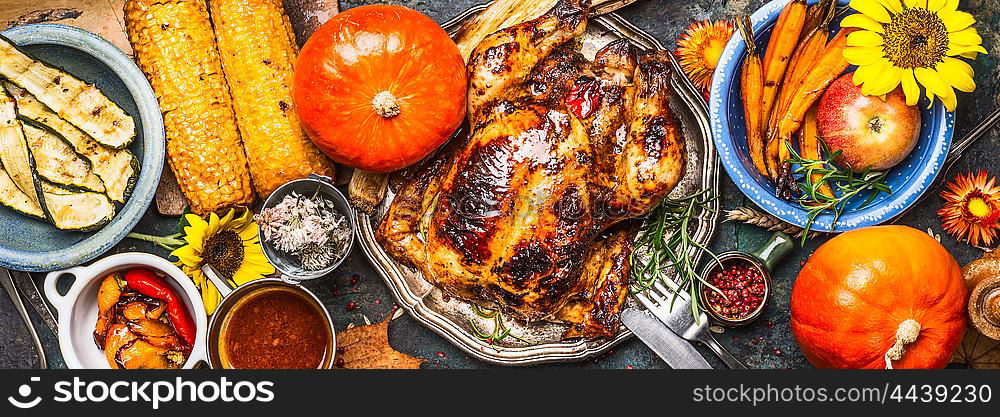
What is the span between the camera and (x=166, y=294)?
107 inches

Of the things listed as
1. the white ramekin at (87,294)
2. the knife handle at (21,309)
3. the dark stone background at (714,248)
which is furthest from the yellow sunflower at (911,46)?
the knife handle at (21,309)

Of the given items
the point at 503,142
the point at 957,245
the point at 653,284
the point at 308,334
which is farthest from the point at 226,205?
the point at 957,245

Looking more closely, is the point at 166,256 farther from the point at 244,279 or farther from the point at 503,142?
the point at 503,142

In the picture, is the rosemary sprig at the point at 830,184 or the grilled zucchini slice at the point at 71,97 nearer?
the grilled zucchini slice at the point at 71,97

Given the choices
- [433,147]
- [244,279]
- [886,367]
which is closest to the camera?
[886,367]

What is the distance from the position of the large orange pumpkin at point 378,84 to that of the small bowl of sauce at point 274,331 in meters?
0.59

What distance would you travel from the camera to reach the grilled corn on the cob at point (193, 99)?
259cm

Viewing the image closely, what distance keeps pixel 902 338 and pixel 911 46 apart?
3.20 feet

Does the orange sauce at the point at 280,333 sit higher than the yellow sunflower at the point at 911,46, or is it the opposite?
the yellow sunflower at the point at 911,46

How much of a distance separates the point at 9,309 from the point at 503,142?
2.08m

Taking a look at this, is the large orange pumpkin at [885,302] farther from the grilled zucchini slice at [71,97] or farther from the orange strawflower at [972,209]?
the grilled zucchini slice at [71,97]

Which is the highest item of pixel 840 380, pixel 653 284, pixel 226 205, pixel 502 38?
pixel 502 38

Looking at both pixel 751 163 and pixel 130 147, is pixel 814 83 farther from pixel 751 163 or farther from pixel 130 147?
pixel 130 147

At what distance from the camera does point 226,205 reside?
2.68m
